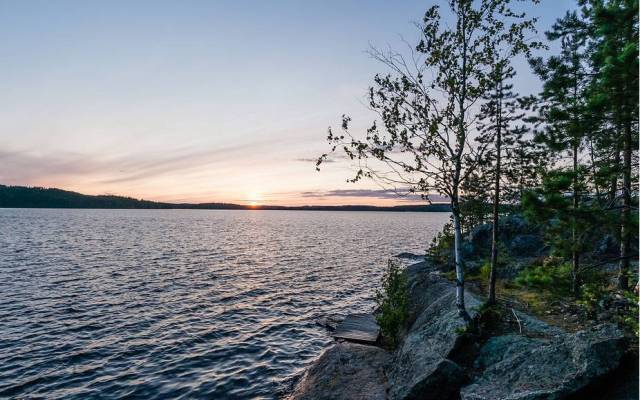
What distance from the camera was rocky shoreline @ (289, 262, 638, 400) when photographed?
1020cm

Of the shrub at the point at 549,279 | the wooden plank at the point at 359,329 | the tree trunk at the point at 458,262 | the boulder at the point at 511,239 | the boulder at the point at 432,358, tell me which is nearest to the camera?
the shrub at the point at 549,279

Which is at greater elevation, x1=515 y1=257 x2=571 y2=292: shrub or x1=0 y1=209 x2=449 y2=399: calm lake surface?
x1=515 y1=257 x2=571 y2=292: shrub

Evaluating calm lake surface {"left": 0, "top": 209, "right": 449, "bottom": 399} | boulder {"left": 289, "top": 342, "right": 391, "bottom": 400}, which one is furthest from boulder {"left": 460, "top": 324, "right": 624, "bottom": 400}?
calm lake surface {"left": 0, "top": 209, "right": 449, "bottom": 399}

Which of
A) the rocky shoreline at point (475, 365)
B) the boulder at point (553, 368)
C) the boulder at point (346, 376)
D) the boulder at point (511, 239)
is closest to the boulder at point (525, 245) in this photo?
the boulder at point (511, 239)

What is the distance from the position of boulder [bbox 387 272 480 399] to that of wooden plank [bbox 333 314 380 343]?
345 cm

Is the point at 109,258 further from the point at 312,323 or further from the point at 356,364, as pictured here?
the point at 356,364

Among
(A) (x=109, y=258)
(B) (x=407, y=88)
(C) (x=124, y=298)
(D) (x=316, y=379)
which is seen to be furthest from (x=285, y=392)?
(A) (x=109, y=258)

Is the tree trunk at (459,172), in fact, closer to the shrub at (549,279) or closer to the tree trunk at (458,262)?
the tree trunk at (458,262)

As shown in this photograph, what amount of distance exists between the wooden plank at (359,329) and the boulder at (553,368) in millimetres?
10006

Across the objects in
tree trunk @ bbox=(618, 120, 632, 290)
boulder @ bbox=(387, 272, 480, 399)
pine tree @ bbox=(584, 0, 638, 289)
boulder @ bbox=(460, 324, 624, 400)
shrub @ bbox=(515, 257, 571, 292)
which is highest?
pine tree @ bbox=(584, 0, 638, 289)

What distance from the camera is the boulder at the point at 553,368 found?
33.2 ft

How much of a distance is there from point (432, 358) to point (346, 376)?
453 centimetres

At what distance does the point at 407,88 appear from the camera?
1677 centimetres

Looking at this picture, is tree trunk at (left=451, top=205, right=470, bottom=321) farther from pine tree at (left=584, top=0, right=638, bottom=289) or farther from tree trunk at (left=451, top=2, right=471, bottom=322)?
pine tree at (left=584, top=0, right=638, bottom=289)
